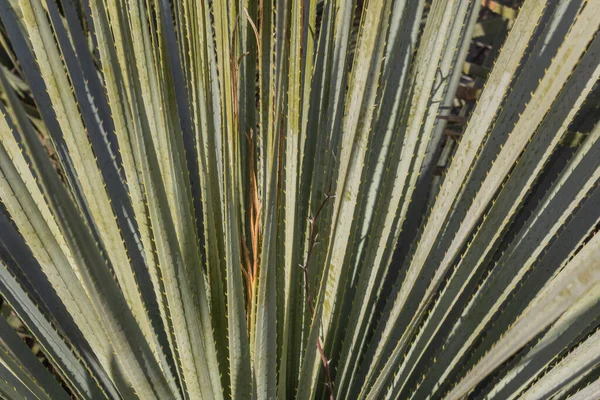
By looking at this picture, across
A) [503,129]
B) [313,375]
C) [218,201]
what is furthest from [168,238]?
[503,129]

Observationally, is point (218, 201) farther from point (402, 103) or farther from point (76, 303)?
point (402, 103)

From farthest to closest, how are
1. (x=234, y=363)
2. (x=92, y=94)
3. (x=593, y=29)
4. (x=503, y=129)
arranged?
(x=92, y=94) → (x=503, y=129) → (x=234, y=363) → (x=593, y=29)

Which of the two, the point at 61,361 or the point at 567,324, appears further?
the point at 61,361

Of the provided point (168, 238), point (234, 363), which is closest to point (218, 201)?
point (168, 238)

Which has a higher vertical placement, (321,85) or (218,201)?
(321,85)

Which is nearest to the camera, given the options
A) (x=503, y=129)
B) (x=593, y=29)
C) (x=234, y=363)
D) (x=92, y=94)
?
(x=593, y=29)

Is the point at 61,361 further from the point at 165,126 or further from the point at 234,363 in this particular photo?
the point at 165,126

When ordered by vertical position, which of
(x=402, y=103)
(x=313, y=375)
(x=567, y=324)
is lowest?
(x=313, y=375)
